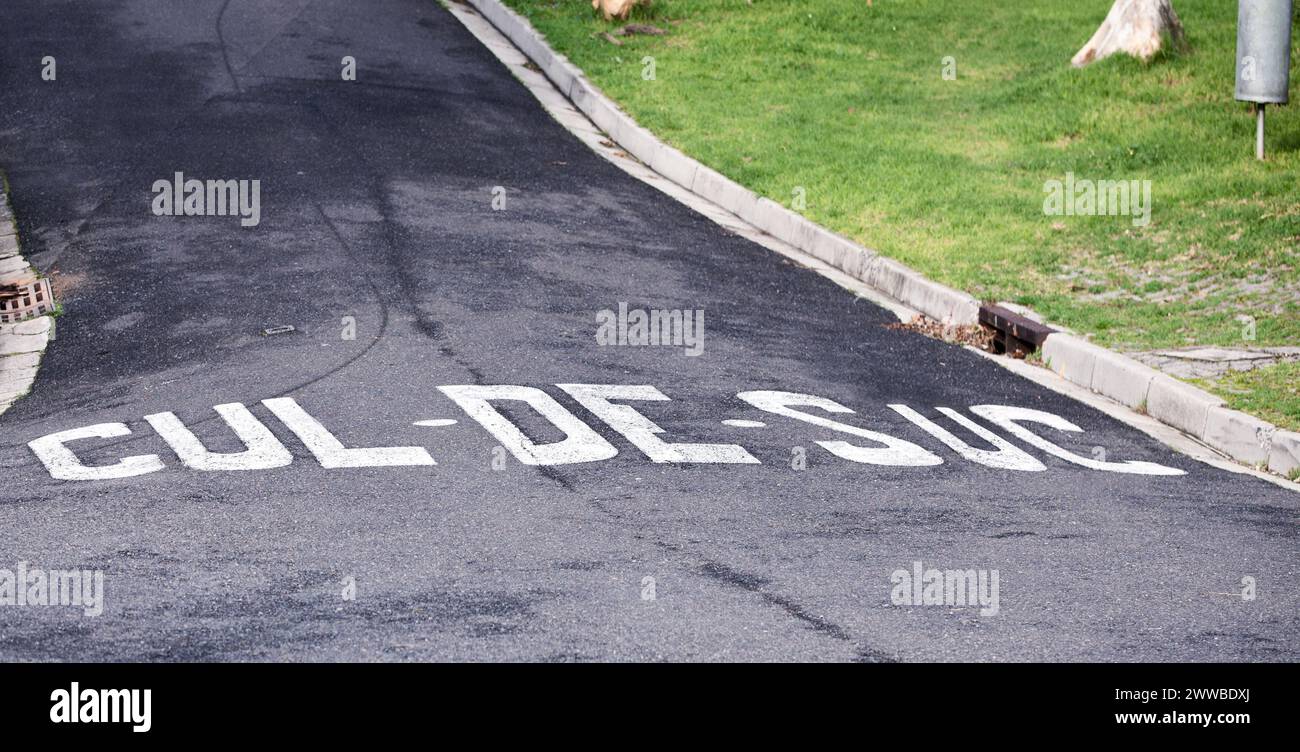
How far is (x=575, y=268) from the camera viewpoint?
11.7 m

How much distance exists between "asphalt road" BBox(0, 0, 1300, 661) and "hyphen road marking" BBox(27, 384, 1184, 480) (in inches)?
3.2

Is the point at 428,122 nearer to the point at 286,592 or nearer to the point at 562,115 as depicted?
the point at 562,115

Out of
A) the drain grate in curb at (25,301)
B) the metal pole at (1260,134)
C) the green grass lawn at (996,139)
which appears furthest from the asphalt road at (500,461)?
the metal pole at (1260,134)

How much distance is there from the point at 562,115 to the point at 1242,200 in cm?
757

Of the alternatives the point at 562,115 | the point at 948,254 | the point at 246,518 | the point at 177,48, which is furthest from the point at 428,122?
the point at 246,518

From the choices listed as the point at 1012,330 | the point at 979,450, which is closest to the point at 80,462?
the point at 979,450

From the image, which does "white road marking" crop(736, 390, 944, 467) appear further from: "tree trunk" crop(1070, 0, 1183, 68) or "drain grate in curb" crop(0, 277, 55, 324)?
"tree trunk" crop(1070, 0, 1183, 68)

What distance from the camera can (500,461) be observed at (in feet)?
24.7

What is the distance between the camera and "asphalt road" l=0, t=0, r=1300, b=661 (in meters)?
5.62

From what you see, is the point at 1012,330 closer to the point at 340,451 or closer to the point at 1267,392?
the point at 1267,392

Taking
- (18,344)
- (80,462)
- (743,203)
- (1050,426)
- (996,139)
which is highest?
(996,139)

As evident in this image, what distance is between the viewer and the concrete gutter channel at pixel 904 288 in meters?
8.93

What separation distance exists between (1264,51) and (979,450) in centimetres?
745

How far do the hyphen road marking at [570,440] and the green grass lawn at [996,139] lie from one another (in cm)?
230
